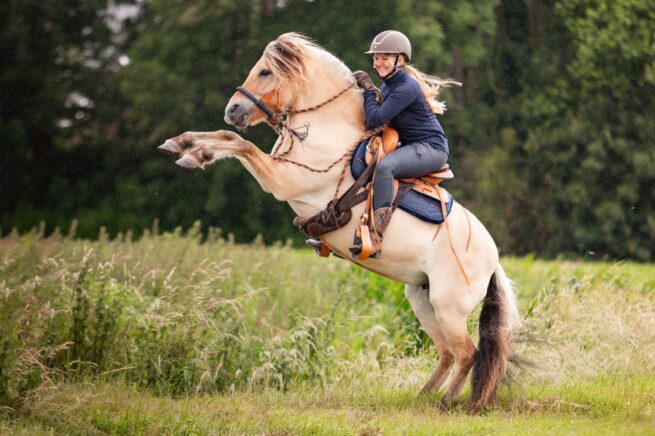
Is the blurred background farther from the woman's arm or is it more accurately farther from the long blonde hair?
the woman's arm

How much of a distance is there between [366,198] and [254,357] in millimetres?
2611

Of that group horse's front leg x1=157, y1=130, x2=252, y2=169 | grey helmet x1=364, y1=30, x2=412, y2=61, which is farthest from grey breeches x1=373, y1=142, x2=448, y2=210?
horse's front leg x1=157, y1=130, x2=252, y2=169

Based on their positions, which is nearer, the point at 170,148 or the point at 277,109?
the point at 170,148

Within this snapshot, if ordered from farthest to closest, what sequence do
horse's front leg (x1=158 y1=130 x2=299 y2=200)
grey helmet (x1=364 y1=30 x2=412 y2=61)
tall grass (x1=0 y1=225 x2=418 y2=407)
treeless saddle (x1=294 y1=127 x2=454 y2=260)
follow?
1. tall grass (x1=0 y1=225 x2=418 y2=407)
2. grey helmet (x1=364 y1=30 x2=412 y2=61)
3. treeless saddle (x1=294 y1=127 x2=454 y2=260)
4. horse's front leg (x1=158 y1=130 x2=299 y2=200)

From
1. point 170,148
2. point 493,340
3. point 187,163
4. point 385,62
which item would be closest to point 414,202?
point 385,62

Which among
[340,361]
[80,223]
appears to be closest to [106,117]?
[80,223]

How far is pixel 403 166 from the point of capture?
729 centimetres

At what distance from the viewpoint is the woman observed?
715 cm

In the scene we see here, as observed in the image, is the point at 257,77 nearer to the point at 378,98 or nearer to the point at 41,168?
the point at 378,98

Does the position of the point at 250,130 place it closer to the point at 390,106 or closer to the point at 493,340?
the point at 493,340

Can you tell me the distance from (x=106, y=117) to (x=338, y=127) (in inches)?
883

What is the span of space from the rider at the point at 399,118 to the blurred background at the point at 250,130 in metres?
19.3

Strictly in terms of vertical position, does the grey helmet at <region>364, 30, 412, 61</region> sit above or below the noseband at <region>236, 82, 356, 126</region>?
above

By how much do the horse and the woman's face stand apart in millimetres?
307
